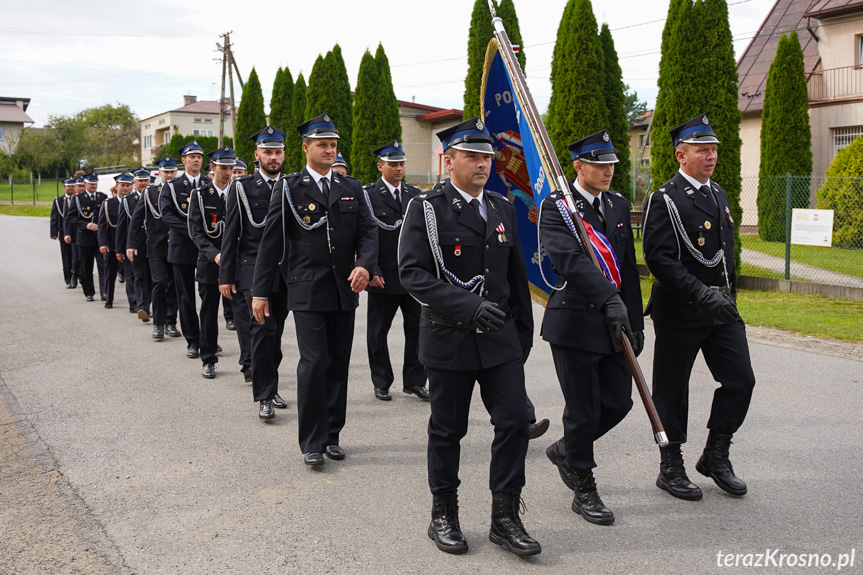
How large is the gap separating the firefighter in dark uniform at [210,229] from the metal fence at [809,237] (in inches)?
375

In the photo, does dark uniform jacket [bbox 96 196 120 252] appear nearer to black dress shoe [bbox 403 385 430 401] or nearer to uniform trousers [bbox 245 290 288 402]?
uniform trousers [bbox 245 290 288 402]

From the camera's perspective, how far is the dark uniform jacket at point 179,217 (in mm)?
8922

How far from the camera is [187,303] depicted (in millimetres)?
8812

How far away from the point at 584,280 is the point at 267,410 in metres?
3.18

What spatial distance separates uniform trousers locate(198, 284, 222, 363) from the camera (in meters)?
7.93

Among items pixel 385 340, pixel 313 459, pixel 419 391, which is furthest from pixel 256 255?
pixel 313 459

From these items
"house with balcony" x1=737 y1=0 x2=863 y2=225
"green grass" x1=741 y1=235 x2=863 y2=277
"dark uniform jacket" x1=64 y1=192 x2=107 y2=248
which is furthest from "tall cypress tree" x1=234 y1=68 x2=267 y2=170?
"green grass" x1=741 y1=235 x2=863 y2=277

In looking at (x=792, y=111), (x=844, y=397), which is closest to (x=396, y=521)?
(x=844, y=397)

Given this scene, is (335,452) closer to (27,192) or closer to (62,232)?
(62,232)

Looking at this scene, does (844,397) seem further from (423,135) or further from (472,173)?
(423,135)

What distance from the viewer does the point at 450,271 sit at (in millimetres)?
3943

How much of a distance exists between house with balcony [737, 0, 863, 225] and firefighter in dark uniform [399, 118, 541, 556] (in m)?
21.4

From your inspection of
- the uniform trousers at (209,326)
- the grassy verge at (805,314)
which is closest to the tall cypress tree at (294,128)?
the grassy verge at (805,314)

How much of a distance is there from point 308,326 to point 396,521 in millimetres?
1624
